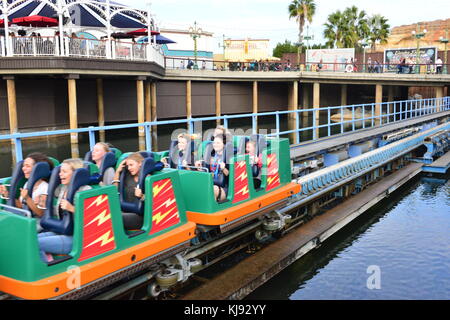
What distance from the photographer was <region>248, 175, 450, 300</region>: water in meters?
6.68

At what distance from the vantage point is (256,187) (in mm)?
6766

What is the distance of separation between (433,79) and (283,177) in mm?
28904

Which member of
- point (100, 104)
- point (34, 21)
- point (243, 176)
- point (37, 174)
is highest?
point (34, 21)

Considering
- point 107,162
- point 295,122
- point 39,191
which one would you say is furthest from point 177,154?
point 295,122

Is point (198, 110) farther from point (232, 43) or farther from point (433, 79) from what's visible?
point (232, 43)

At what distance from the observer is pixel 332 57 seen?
47.7 m

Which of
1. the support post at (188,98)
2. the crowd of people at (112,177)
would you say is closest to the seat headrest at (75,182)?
the crowd of people at (112,177)

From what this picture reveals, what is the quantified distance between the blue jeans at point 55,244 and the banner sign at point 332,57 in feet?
137

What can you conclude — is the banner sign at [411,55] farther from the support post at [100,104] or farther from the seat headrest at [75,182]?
the seat headrest at [75,182]

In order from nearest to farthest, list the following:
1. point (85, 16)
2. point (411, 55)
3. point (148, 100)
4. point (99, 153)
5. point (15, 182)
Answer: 1. point (15, 182)
2. point (99, 153)
3. point (148, 100)
4. point (85, 16)
5. point (411, 55)

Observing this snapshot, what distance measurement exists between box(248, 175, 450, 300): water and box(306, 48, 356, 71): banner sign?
35.1m

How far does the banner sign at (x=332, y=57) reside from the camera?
4538 centimetres

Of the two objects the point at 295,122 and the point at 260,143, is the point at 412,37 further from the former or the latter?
the point at 260,143

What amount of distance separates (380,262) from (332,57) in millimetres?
42516
